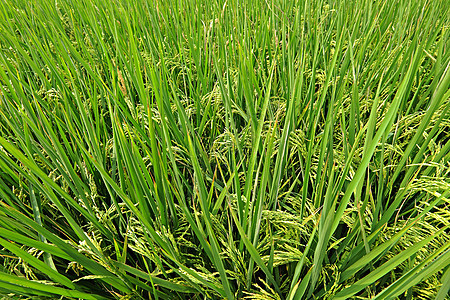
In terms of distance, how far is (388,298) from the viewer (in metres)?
0.51

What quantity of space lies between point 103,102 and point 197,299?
0.73 meters

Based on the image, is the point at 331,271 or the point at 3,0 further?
the point at 3,0

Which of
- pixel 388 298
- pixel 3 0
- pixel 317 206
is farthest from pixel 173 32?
pixel 3 0

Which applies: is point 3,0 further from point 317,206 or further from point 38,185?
point 317,206

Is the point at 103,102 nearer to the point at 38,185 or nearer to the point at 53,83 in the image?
the point at 53,83

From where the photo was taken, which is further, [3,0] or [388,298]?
[3,0]

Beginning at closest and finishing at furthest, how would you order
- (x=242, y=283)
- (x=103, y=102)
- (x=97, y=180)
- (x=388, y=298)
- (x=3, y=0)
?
(x=388, y=298), (x=242, y=283), (x=97, y=180), (x=103, y=102), (x=3, y=0)

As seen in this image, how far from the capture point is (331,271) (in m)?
0.69

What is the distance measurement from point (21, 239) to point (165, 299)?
320 millimetres

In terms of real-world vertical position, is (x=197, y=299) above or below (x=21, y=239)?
below

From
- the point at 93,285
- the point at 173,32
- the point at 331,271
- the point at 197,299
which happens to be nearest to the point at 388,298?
the point at 331,271

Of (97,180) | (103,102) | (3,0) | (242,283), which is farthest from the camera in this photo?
(3,0)

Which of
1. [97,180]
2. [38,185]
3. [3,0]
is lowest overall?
[97,180]

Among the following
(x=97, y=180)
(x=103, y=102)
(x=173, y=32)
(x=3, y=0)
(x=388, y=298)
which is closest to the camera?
(x=388, y=298)
